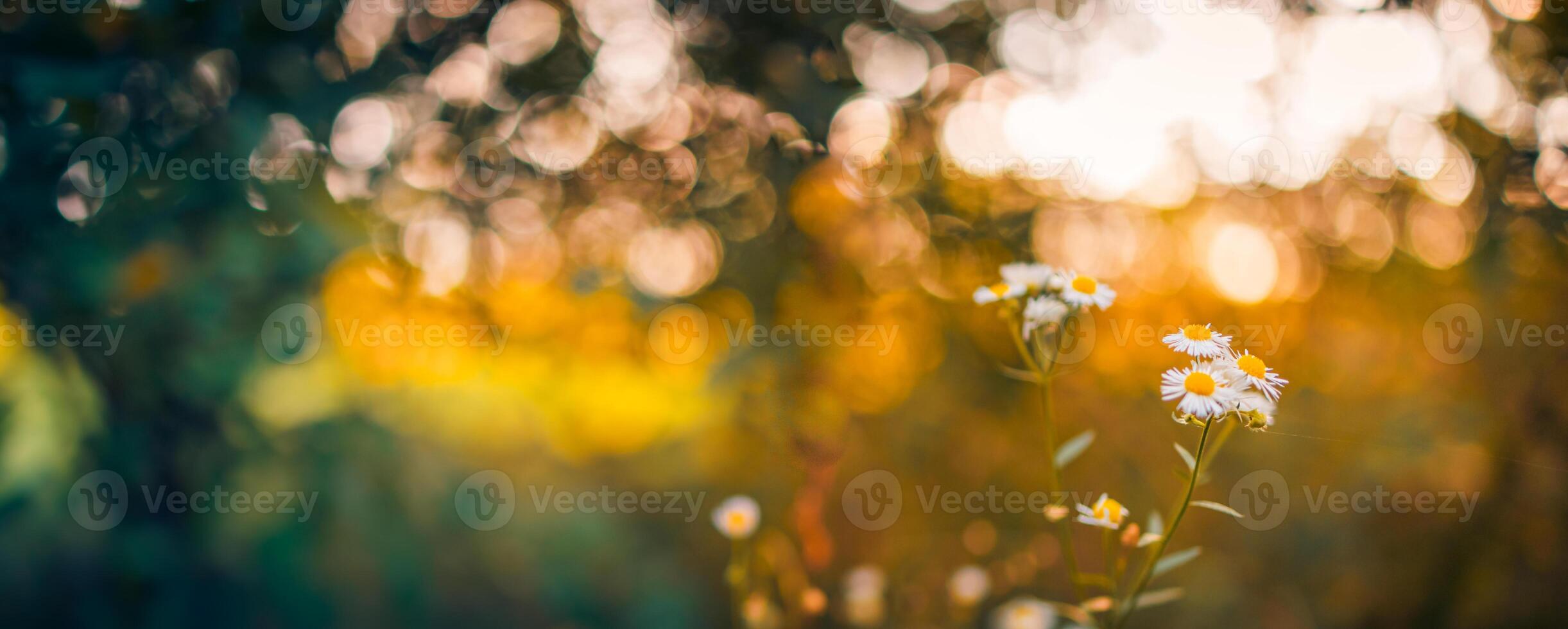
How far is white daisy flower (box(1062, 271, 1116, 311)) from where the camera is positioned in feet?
2.87

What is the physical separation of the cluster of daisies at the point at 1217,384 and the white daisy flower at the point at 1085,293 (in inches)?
4.1

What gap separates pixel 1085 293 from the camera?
35.1 inches

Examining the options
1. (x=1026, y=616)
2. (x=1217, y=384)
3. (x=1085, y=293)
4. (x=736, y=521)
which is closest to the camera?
(x=1217, y=384)

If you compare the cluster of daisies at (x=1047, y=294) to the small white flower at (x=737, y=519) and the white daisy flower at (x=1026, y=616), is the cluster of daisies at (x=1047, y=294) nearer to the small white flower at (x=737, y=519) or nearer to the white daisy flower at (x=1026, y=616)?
the small white flower at (x=737, y=519)

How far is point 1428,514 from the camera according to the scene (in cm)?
172

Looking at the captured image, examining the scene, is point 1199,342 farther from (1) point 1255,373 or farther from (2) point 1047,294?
(2) point 1047,294

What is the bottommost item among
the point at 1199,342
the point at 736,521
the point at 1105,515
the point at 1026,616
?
the point at 1026,616

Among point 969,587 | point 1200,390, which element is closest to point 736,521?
point 969,587

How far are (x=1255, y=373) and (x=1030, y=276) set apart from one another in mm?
288

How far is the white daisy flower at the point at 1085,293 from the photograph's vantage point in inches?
34.4

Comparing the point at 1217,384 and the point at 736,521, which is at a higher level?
the point at 1217,384

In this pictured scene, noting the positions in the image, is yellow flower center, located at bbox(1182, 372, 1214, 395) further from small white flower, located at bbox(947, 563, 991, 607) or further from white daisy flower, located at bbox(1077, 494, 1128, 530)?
small white flower, located at bbox(947, 563, 991, 607)

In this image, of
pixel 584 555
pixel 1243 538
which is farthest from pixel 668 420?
pixel 1243 538

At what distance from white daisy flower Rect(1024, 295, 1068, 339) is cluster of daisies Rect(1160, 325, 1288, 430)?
135 millimetres
